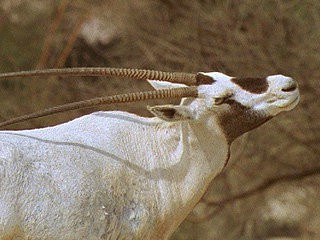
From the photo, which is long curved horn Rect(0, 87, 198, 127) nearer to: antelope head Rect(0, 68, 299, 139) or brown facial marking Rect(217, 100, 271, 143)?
antelope head Rect(0, 68, 299, 139)

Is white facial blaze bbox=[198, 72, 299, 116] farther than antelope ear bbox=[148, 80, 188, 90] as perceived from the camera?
No

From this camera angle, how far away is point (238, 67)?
32.4ft

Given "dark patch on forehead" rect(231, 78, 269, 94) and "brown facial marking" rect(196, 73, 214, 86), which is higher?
"brown facial marking" rect(196, 73, 214, 86)

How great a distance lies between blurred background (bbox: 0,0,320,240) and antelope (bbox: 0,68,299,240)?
165 inches

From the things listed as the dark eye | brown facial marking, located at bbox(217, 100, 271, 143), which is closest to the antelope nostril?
brown facial marking, located at bbox(217, 100, 271, 143)

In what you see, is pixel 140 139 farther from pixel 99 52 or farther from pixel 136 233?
pixel 99 52

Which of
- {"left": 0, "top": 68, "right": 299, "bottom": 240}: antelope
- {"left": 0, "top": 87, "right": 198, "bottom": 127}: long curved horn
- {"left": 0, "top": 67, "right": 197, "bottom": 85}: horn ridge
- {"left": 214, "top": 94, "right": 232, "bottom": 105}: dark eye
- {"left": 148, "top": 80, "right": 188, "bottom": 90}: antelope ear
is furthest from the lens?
{"left": 148, "top": 80, "right": 188, "bottom": 90}: antelope ear

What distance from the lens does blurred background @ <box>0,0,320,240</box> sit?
32.4 ft

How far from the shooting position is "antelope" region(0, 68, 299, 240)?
4879 mm

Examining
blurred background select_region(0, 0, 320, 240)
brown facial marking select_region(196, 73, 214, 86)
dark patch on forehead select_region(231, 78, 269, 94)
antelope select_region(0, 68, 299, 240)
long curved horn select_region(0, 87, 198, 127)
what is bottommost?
blurred background select_region(0, 0, 320, 240)

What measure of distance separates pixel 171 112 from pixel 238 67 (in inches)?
189

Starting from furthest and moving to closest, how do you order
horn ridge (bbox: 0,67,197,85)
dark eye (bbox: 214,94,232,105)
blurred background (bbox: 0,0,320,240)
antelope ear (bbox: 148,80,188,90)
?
blurred background (bbox: 0,0,320,240), antelope ear (bbox: 148,80,188,90), dark eye (bbox: 214,94,232,105), horn ridge (bbox: 0,67,197,85)

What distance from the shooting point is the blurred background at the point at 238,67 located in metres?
9.87

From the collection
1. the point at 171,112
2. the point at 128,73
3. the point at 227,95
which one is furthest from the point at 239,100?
the point at 128,73
